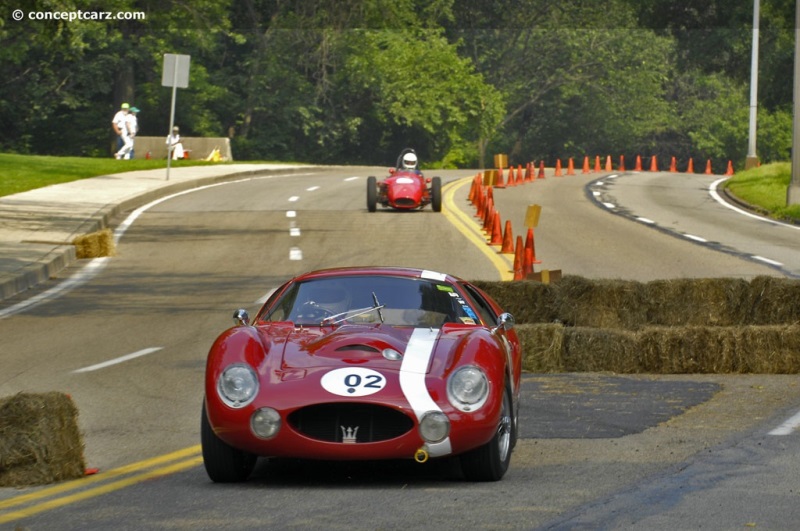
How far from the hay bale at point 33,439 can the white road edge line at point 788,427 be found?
4.39 metres

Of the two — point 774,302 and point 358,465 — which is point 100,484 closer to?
point 358,465

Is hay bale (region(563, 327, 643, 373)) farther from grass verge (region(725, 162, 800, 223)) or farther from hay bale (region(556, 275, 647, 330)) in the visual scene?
grass verge (region(725, 162, 800, 223))

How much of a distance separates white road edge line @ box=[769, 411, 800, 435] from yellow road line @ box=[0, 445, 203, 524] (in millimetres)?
3616

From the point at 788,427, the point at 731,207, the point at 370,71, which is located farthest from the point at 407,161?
the point at 370,71

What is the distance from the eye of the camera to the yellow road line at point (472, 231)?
22.5m

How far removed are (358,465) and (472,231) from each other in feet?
65.5

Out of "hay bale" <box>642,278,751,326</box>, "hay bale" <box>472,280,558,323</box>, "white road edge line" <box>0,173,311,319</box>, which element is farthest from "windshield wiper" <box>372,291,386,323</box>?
"white road edge line" <box>0,173,311,319</box>

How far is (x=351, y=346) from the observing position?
8.39 m

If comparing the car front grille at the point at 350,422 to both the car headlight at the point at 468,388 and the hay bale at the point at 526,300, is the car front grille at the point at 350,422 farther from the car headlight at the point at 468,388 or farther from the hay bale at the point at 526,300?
the hay bale at the point at 526,300

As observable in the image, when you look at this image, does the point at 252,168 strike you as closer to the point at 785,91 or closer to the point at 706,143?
the point at 785,91

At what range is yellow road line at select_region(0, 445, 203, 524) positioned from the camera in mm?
7281

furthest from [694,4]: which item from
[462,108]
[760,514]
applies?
[760,514]

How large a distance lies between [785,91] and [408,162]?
40004 mm

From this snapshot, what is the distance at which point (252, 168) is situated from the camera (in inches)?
1939
